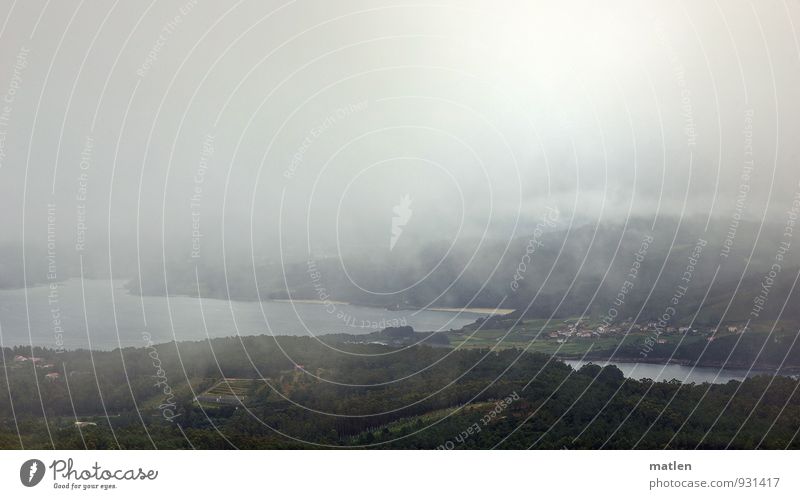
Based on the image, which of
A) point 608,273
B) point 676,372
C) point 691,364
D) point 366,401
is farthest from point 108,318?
point 691,364

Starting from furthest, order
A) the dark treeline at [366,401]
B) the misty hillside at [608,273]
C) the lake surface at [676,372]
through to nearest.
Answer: the misty hillside at [608,273] → the lake surface at [676,372] → the dark treeline at [366,401]

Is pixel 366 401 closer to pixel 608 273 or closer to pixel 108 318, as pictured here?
pixel 108 318

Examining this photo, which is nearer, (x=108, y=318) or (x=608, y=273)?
(x=108, y=318)

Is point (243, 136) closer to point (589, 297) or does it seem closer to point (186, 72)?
point (186, 72)

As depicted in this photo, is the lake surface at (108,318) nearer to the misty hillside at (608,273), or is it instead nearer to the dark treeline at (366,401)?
the dark treeline at (366,401)

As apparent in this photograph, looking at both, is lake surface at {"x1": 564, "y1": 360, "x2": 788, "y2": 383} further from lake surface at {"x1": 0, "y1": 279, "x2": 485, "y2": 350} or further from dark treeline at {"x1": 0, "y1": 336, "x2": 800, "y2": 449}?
lake surface at {"x1": 0, "y1": 279, "x2": 485, "y2": 350}

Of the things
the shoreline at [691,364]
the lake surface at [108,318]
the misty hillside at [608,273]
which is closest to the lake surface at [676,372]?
the shoreline at [691,364]
